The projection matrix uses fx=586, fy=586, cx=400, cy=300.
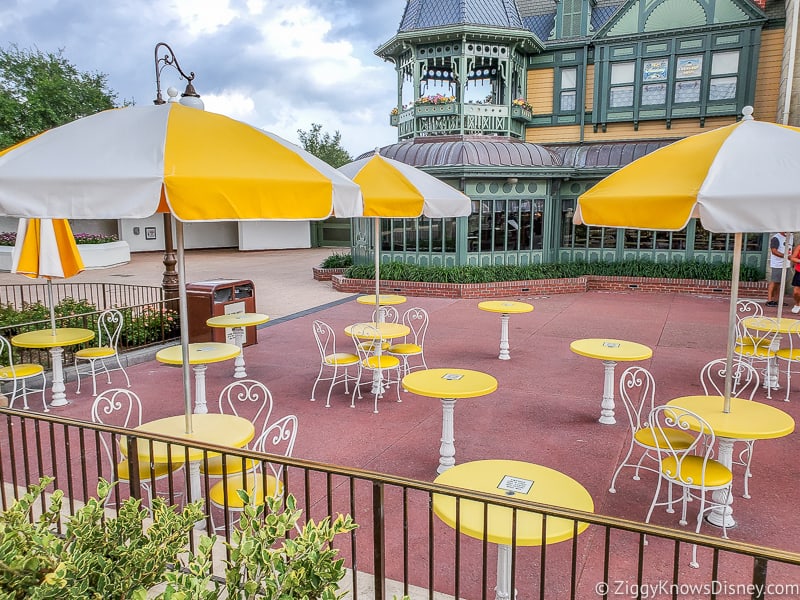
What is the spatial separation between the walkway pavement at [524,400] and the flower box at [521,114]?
302 inches

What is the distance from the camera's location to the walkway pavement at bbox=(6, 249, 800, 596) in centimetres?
487

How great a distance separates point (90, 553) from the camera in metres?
2.68

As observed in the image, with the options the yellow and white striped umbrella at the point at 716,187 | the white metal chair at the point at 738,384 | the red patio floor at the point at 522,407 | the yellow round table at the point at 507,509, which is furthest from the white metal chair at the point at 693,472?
the yellow and white striped umbrella at the point at 716,187

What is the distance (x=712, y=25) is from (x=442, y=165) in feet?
29.9

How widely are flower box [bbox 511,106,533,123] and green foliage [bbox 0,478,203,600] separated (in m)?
17.7

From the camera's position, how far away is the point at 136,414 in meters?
6.55

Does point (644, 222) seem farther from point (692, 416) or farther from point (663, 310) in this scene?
point (663, 310)

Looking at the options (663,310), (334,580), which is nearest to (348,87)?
(663,310)

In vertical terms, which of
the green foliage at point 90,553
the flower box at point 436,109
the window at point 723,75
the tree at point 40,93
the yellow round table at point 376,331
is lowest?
the green foliage at point 90,553

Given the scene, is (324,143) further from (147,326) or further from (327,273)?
(147,326)

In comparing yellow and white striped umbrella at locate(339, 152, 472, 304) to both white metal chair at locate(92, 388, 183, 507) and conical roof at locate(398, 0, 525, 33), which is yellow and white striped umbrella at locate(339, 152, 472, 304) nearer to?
white metal chair at locate(92, 388, 183, 507)

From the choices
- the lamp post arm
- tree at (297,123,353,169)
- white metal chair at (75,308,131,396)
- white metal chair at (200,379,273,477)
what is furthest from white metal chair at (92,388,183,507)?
tree at (297,123,353,169)

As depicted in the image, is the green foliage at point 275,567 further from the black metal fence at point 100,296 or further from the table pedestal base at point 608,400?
the black metal fence at point 100,296

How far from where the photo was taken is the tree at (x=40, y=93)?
26.2 metres
